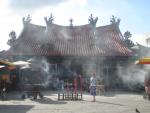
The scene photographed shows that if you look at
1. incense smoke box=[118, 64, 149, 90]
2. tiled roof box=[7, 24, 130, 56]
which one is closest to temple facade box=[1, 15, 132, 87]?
tiled roof box=[7, 24, 130, 56]

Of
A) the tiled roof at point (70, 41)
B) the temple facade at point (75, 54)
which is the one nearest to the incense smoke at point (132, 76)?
the temple facade at point (75, 54)

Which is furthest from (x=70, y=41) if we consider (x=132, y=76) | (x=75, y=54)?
(x=132, y=76)

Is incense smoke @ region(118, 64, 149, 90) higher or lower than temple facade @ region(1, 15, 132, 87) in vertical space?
lower

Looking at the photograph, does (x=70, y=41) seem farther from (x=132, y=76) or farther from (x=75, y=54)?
(x=132, y=76)

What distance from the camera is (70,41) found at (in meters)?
28.9

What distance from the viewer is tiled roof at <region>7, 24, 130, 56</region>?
26.3 metres

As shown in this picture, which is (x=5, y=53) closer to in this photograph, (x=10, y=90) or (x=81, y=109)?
(x=10, y=90)

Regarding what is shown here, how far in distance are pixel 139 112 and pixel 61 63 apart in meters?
14.8

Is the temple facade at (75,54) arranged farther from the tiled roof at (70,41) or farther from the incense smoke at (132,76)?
the incense smoke at (132,76)

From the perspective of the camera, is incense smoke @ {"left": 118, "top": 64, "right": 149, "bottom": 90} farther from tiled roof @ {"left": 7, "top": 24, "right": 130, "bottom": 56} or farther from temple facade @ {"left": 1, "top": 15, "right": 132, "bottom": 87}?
tiled roof @ {"left": 7, "top": 24, "right": 130, "bottom": 56}

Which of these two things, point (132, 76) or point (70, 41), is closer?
point (132, 76)

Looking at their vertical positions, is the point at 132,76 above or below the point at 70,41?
below

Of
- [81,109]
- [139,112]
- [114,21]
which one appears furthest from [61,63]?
[139,112]

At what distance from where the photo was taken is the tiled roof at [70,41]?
26312 millimetres
